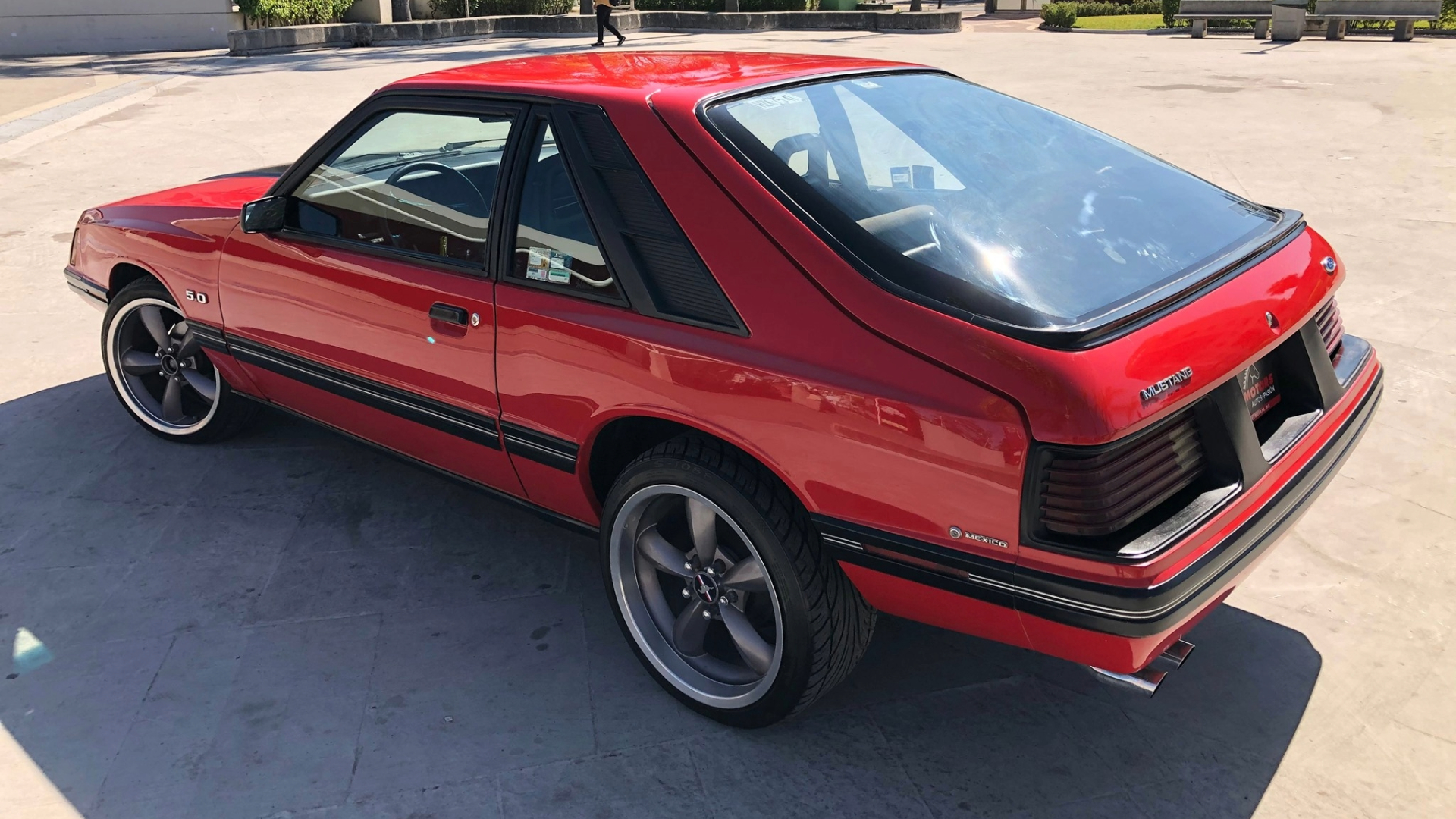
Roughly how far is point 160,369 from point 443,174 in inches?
74.0

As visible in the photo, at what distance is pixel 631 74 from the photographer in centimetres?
322

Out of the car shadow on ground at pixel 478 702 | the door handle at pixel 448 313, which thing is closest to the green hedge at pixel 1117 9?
the car shadow on ground at pixel 478 702

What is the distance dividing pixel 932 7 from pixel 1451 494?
33.5m

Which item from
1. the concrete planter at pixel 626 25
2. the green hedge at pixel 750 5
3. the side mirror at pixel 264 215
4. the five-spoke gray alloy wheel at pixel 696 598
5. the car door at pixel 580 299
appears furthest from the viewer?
the green hedge at pixel 750 5

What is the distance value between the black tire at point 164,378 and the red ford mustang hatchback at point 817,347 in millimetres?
919

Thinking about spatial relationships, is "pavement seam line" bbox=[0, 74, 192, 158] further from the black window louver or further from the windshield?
the windshield

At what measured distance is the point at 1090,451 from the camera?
7.22 feet

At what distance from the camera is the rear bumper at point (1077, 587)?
2.24 m

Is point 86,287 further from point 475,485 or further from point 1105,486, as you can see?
point 1105,486

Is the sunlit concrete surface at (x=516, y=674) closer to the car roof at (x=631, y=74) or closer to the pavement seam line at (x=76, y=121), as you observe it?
the car roof at (x=631, y=74)

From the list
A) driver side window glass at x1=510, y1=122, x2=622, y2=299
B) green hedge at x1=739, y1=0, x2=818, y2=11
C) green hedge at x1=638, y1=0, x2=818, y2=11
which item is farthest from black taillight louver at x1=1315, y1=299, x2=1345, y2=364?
green hedge at x1=739, y1=0, x2=818, y2=11

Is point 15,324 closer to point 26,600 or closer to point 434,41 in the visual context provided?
point 26,600

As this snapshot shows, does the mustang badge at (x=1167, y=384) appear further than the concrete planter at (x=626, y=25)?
No

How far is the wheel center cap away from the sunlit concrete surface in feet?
1.12
